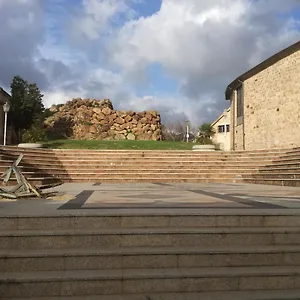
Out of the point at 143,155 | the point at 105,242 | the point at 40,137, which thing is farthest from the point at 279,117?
the point at 105,242

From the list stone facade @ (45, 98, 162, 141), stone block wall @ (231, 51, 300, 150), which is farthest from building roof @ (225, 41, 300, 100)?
stone facade @ (45, 98, 162, 141)

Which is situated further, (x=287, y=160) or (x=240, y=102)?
(x=240, y=102)

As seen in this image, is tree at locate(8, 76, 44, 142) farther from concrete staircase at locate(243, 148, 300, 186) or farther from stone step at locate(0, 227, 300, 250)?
stone step at locate(0, 227, 300, 250)

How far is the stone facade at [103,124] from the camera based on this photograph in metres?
34.9


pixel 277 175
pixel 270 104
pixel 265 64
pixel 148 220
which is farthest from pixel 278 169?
pixel 265 64

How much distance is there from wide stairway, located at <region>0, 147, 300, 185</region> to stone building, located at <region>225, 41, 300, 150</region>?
229 inches

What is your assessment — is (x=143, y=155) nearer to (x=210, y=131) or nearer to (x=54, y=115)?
(x=54, y=115)

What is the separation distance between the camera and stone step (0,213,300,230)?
3779mm

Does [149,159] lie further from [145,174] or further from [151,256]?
[151,256]

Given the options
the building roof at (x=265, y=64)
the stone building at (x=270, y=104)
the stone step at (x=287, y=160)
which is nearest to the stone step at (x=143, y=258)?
the stone step at (x=287, y=160)

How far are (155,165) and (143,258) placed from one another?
1275 cm

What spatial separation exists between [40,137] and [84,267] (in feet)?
76.8

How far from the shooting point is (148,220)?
12.8 ft

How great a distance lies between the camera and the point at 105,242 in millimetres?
3645
